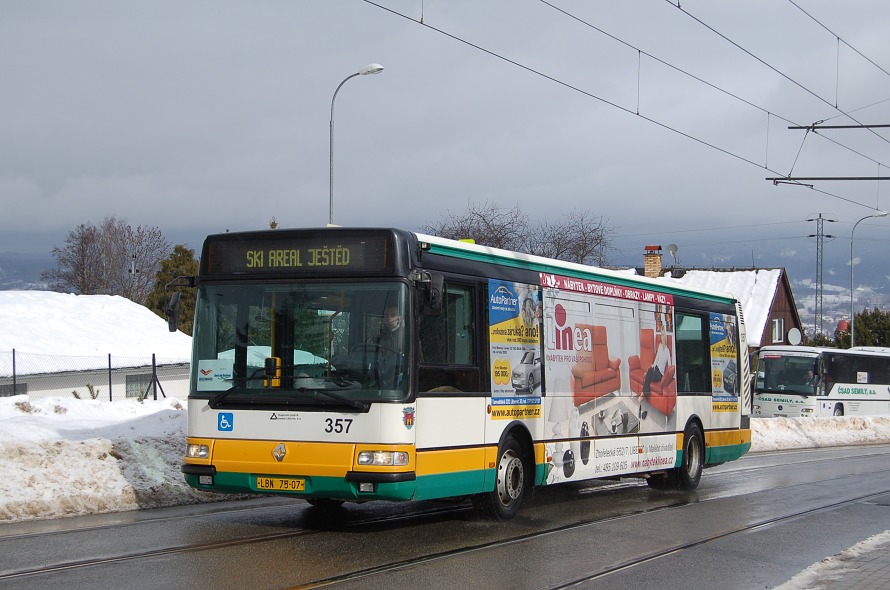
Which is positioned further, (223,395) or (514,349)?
(514,349)

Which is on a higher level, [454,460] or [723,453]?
[454,460]

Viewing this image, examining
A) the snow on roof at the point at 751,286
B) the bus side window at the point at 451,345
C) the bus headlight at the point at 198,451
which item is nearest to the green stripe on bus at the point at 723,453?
the bus side window at the point at 451,345

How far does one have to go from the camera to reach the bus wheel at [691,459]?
16.6m

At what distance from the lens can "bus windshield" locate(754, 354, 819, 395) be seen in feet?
147

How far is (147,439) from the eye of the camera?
14617mm

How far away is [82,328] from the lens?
45.7 metres

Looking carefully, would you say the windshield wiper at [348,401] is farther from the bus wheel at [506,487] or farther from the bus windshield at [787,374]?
the bus windshield at [787,374]

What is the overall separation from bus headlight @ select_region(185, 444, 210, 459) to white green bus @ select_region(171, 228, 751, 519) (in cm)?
2

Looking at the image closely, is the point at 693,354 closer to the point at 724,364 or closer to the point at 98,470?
the point at 724,364

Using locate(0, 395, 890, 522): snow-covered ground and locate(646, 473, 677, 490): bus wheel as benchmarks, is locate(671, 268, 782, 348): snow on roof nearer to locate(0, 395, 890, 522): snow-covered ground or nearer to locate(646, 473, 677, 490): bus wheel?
locate(646, 473, 677, 490): bus wheel

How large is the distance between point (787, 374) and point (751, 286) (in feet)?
84.1

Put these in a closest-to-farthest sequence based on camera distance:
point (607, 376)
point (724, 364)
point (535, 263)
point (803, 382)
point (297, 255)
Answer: point (297, 255) → point (535, 263) → point (607, 376) → point (724, 364) → point (803, 382)

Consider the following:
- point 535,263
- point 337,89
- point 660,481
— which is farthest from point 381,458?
point 337,89

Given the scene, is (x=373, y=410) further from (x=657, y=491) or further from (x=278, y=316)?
(x=657, y=491)
